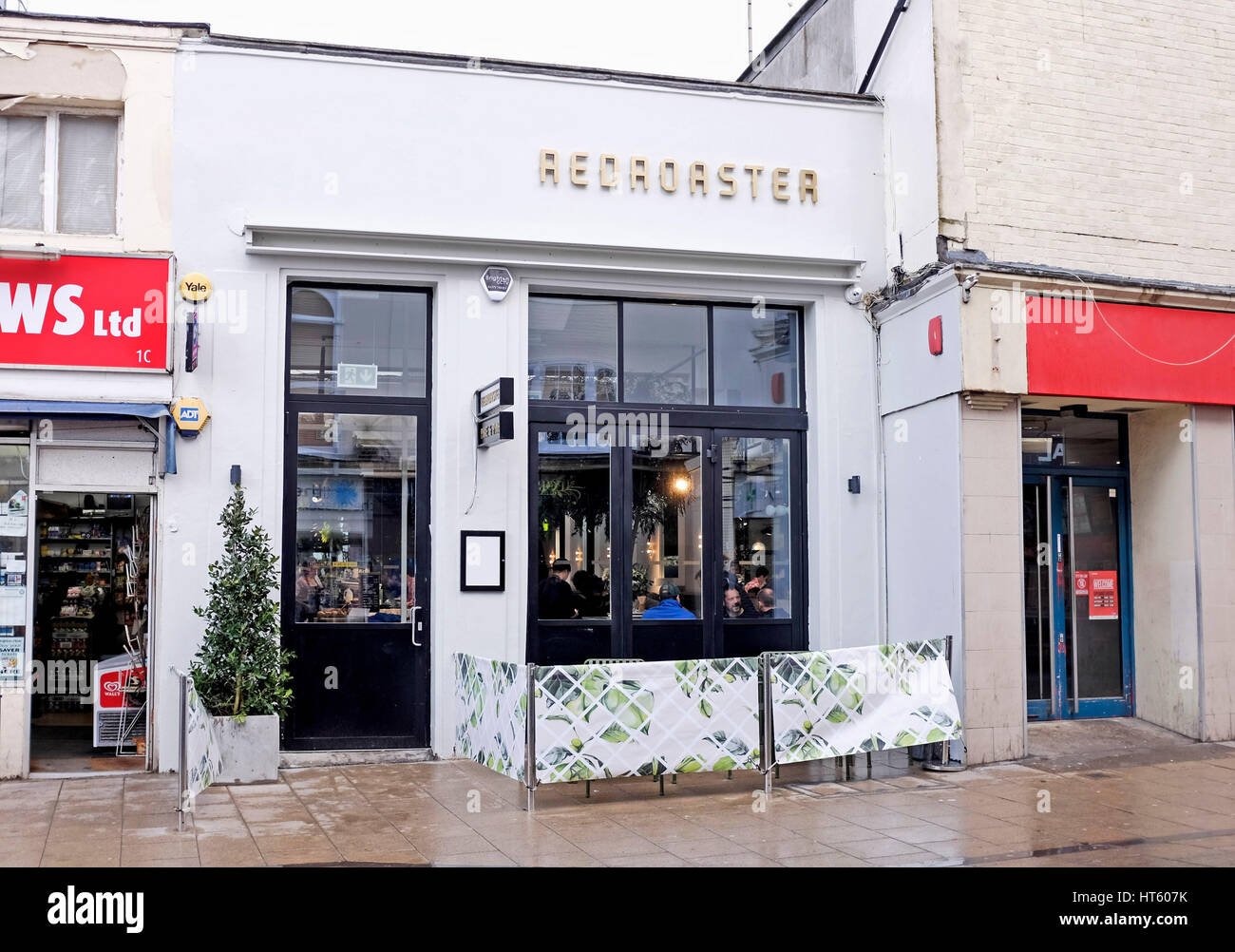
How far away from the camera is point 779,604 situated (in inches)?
469

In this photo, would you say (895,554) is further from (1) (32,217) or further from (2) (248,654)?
(1) (32,217)

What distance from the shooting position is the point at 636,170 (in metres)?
11.5

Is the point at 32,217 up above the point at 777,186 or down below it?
below

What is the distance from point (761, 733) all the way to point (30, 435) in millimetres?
→ 6684

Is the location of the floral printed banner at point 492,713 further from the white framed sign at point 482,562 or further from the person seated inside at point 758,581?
the person seated inside at point 758,581

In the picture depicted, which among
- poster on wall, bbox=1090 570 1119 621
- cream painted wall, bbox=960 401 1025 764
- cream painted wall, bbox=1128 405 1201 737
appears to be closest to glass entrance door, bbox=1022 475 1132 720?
poster on wall, bbox=1090 570 1119 621

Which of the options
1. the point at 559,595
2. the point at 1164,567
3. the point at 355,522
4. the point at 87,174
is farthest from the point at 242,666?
the point at 1164,567

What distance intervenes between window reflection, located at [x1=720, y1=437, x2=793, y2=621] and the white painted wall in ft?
1.02

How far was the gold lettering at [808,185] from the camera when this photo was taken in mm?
11930

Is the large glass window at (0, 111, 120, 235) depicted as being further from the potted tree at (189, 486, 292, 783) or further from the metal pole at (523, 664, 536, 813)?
the metal pole at (523, 664, 536, 813)

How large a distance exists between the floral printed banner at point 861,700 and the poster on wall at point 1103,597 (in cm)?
287
